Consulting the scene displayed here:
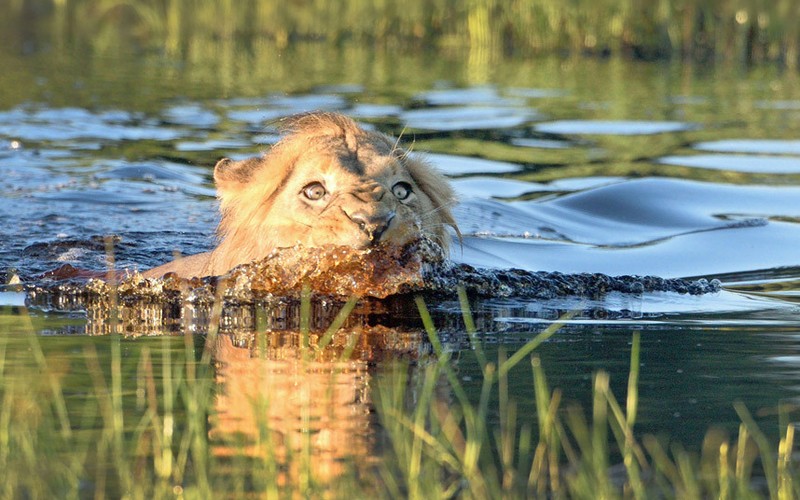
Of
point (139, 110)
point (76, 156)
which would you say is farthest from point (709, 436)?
point (139, 110)

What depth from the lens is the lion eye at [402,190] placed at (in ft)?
21.4

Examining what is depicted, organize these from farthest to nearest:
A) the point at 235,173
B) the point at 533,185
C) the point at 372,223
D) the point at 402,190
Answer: the point at 533,185 → the point at 235,173 → the point at 402,190 → the point at 372,223

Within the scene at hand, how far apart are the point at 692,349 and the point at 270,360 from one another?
1.87 m

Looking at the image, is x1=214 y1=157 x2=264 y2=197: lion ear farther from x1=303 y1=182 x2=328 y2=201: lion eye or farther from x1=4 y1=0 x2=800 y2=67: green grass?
x1=4 y1=0 x2=800 y2=67: green grass

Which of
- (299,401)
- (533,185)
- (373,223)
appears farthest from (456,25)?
(299,401)

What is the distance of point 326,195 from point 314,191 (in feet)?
0.27

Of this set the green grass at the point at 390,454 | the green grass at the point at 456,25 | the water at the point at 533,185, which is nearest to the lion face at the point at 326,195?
the water at the point at 533,185

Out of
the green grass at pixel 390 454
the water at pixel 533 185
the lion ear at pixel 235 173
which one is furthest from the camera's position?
the lion ear at pixel 235 173

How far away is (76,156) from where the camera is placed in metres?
13.0

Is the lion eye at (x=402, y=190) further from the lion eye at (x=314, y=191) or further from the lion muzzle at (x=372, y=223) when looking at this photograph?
the lion muzzle at (x=372, y=223)

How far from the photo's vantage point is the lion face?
19.7 ft

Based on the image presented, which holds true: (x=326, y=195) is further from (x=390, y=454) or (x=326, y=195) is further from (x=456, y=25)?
(x=456, y=25)

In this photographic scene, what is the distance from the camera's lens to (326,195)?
6.40 meters

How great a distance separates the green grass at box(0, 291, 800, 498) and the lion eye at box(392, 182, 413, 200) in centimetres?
190
